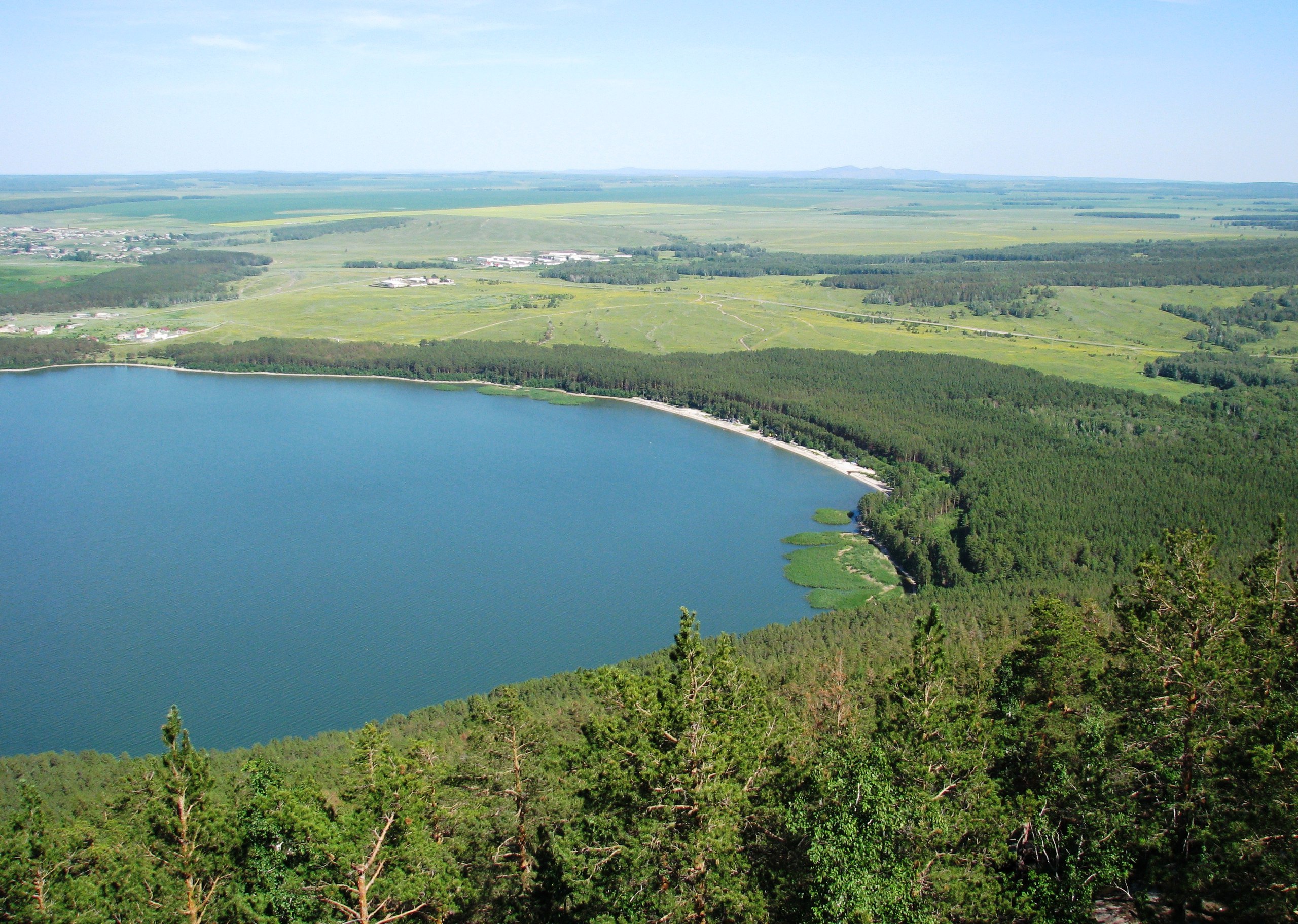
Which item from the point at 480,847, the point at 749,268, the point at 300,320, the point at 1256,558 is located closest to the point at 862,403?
the point at 1256,558

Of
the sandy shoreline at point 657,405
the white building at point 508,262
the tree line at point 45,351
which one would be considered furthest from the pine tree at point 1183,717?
the white building at point 508,262

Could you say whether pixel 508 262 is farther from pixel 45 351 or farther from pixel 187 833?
pixel 187 833

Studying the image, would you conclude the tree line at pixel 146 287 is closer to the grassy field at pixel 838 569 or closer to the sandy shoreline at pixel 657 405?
the sandy shoreline at pixel 657 405

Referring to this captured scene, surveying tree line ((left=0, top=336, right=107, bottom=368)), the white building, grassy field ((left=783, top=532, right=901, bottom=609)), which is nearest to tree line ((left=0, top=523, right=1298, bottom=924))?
grassy field ((left=783, top=532, right=901, bottom=609))

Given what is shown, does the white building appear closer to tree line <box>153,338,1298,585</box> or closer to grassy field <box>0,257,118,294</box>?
grassy field <box>0,257,118,294</box>

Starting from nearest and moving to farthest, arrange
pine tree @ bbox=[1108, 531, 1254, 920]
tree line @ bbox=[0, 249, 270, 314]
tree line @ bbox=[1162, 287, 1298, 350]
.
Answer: pine tree @ bbox=[1108, 531, 1254, 920]
tree line @ bbox=[1162, 287, 1298, 350]
tree line @ bbox=[0, 249, 270, 314]

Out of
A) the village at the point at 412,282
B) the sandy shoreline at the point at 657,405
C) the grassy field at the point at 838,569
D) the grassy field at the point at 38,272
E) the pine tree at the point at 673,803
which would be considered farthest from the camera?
the village at the point at 412,282

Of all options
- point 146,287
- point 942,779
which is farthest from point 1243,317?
point 146,287
